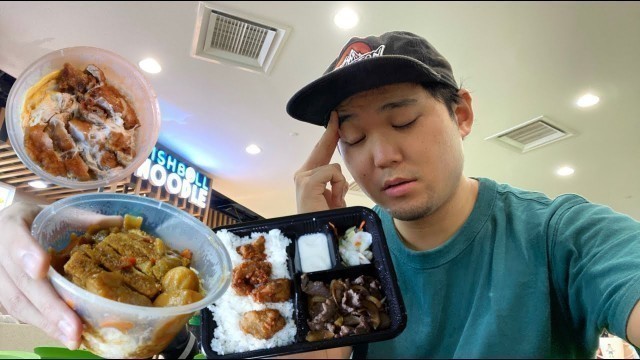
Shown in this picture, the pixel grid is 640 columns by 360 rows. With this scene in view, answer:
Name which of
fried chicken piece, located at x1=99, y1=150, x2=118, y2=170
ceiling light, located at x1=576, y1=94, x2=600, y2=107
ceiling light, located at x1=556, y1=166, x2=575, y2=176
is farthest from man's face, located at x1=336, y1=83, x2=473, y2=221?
fried chicken piece, located at x1=99, y1=150, x2=118, y2=170

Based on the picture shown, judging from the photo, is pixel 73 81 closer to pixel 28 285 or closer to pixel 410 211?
pixel 28 285

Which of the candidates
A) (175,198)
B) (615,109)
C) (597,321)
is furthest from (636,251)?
(175,198)

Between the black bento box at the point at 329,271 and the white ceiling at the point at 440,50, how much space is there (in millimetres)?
305

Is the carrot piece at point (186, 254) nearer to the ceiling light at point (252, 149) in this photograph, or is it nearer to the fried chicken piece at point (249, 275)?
the fried chicken piece at point (249, 275)

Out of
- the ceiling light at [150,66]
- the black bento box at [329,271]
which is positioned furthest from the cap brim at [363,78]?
the ceiling light at [150,66]

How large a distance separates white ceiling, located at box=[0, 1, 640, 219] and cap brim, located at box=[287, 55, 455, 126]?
0.18 m

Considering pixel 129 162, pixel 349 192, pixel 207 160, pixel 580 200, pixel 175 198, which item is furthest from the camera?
pixel 175 198

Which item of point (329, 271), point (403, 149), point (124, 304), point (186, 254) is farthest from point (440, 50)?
point (124, 304)

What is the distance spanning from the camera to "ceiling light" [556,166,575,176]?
1238mm

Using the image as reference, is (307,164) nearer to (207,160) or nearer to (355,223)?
(355,223)

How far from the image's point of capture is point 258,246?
0.81 metres

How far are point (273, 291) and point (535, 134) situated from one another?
50.8 inches

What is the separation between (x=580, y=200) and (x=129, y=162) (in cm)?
118

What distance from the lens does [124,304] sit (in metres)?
0.45
